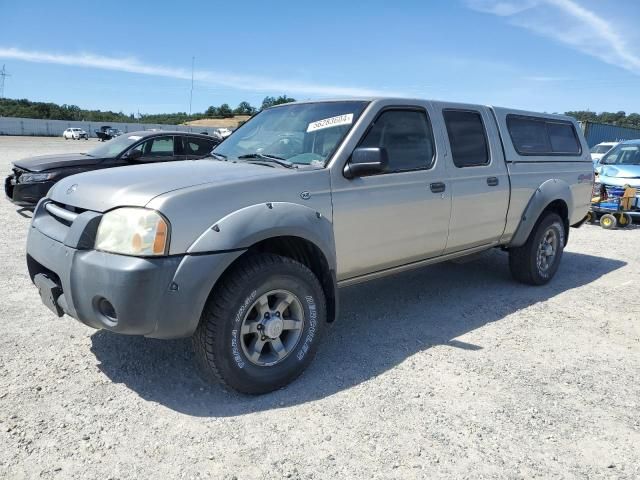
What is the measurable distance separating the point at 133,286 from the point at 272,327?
3.00ft

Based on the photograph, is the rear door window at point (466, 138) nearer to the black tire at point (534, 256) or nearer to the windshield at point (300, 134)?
the windshield at point (300, 134)

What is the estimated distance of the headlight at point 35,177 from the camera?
798cm

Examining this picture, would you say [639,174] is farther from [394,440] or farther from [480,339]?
[394,440]

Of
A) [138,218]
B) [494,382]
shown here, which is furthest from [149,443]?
[494,382]

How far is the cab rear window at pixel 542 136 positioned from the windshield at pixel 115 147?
262 inches

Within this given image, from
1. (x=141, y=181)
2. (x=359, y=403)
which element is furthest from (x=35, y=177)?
(x=359, y=403)

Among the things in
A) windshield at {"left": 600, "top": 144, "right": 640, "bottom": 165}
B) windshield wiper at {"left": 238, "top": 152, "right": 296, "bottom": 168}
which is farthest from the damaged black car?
windshield at {"left": 600, "top": 144, "right": 640, "bottom": 165}

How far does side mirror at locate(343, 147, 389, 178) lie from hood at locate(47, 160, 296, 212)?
0.42 m

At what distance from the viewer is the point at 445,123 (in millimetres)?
4504

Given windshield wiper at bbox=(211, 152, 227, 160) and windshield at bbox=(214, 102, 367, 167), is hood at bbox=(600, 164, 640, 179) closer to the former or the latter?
windshield at bbox=(214, 102, 367, 167)

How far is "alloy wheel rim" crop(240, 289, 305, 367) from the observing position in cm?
317

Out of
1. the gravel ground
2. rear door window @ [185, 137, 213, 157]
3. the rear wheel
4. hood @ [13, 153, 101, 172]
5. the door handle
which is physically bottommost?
the gravel ground

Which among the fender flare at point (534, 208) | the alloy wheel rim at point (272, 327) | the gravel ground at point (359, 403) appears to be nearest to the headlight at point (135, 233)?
the alloy wheel rim at point (272, 327)

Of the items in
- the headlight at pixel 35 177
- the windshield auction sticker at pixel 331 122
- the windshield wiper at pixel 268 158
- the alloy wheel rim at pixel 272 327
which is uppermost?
the windshield auction sticker at pixel 331 122
